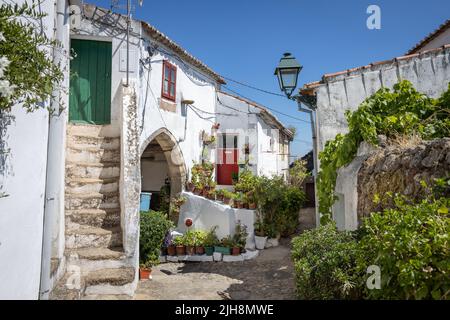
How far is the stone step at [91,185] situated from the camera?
5910 mm

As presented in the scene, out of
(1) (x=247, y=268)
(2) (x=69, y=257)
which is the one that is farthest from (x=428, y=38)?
(2) (x=69, y=257)

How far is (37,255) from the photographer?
353cm

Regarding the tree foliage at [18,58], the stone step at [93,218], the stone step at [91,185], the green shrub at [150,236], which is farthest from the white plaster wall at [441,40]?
the tree foliage at [18,58]

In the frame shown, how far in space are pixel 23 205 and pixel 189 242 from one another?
671 cm

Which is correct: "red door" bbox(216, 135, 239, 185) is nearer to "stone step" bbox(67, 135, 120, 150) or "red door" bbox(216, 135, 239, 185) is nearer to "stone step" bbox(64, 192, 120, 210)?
"stone step" bbox(67, 135, 120, 150)

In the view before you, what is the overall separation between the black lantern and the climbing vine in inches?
52.0

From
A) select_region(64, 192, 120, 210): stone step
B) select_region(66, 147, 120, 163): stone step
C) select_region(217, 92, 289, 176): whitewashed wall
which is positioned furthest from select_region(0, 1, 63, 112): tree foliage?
select_region(217, 92, 289, 176): whitewashed wall

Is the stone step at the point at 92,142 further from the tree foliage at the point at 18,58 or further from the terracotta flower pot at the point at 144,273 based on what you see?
the tree foliage at the point at 18,58

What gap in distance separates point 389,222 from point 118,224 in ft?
14.6

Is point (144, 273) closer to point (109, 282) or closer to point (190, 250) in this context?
point (109, 282)

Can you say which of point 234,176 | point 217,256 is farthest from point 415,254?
point 234,176

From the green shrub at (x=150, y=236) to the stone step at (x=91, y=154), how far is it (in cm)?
175

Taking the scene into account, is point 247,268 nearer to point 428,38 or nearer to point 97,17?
point 97,17

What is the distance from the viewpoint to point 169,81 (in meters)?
10.4
